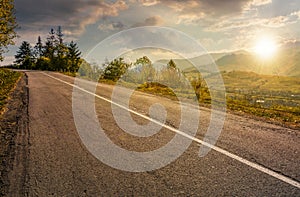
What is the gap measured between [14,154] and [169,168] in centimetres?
268

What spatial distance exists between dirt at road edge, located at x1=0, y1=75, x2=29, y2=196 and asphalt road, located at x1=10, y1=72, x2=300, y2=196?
0.14 feet

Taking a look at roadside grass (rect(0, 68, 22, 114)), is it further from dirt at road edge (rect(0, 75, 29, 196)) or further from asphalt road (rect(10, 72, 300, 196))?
asphalt road (rect(10, 72, 300, 196))

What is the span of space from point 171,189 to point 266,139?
3162mm

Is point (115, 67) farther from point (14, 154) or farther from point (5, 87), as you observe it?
point (14, 154)

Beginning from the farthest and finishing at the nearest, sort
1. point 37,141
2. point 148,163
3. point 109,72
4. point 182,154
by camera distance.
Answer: point 109,72
point 37,141
point 182,154
point 148,163

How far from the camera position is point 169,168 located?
3629 millimetres

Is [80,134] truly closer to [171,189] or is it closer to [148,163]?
[148,163]

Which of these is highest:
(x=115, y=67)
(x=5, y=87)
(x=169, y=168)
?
(x=115, y=67)

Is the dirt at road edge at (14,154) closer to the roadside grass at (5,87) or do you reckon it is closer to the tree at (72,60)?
the roadside grass at (5,87)

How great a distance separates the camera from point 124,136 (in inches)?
208

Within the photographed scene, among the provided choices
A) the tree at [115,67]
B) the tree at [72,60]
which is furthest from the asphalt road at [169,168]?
the tree at [72,60]

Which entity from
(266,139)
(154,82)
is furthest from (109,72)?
(266,139)

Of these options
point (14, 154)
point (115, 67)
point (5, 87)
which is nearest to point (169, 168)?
point (14, 154)

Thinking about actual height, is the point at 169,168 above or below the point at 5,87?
above
